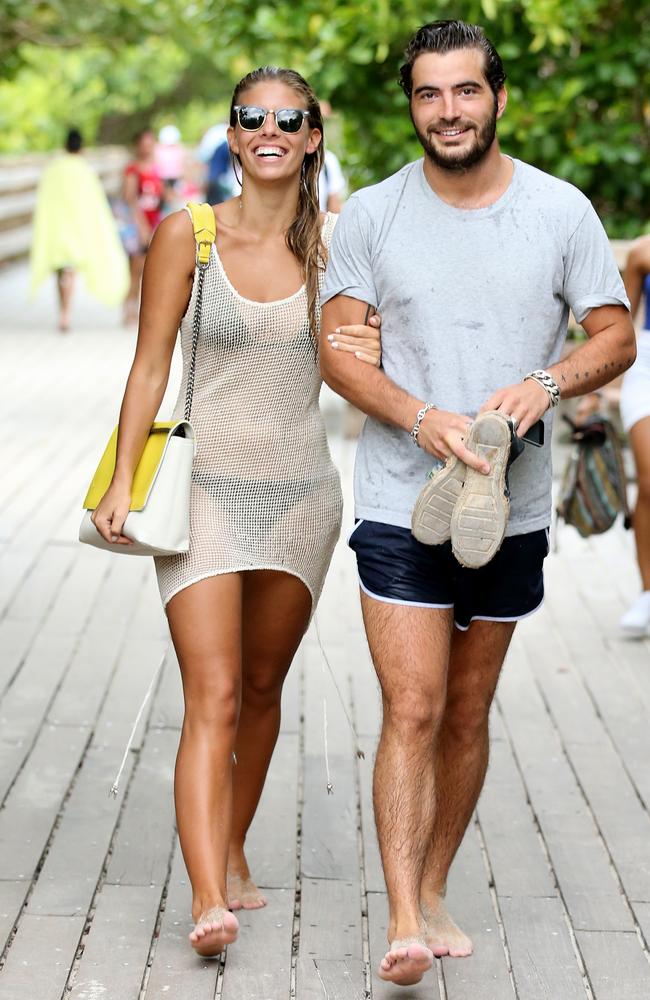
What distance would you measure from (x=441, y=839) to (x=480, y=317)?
131cm

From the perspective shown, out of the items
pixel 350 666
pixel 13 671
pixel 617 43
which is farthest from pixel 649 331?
pixel 617 43

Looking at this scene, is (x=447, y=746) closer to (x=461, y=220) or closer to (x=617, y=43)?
(x=461, y=220)

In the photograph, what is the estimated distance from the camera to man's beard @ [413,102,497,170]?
3871 mm

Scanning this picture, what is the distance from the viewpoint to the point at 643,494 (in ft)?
23.6

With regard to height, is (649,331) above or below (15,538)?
above

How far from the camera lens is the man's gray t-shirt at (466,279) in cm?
390

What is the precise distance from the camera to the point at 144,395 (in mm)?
4191

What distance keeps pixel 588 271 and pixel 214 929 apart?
169 centimetres

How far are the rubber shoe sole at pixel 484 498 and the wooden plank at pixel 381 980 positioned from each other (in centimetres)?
103

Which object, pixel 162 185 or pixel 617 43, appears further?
pixel 162 185

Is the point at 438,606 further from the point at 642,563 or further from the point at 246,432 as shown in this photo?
the point at 642,563

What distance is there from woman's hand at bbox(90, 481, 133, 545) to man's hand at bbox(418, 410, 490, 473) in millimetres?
742

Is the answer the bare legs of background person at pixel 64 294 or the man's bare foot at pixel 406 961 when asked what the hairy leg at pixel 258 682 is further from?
the bare legs of background person at pixel 64 294

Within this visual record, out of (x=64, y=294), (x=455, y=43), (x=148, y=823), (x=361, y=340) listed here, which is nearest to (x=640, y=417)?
(x=148, y=823)
